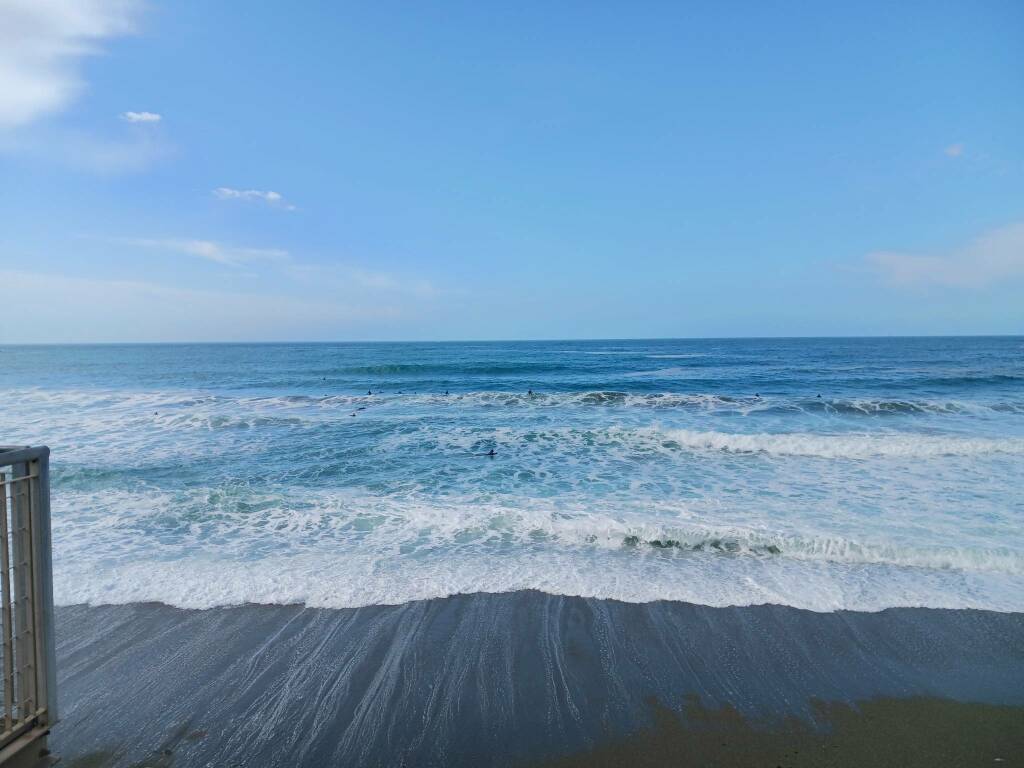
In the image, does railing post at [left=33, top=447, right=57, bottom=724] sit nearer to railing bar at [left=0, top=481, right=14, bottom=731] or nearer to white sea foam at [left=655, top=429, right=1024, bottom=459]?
railing bar at [left=0, top=481, right=14, bottom=731]

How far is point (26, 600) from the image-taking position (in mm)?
2381

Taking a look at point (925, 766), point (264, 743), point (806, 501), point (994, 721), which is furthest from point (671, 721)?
point (806, 501)

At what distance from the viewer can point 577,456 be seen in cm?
1156

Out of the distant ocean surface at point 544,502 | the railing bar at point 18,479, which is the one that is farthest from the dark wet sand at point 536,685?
the railing bar at point 18,479

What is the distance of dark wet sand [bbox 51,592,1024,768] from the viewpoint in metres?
3.21

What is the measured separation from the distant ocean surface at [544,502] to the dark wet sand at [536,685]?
0.43 m

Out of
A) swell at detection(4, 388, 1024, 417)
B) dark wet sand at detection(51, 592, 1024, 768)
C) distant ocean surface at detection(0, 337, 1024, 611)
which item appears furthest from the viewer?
swell at detection(4, 388, 1024, 417)

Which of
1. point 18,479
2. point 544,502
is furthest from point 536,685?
point 544,502

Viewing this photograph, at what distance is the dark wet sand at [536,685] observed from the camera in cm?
321

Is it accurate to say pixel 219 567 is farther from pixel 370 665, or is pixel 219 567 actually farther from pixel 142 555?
pixel 370 665

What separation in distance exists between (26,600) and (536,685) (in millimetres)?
3109

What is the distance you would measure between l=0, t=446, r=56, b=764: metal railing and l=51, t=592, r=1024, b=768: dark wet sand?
3.56 ft

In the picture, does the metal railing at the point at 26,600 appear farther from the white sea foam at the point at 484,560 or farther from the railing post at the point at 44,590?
the white sea foam at the point at 484,560

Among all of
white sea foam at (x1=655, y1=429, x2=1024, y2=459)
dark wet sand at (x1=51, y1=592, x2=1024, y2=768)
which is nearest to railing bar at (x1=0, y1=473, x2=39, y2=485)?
dark wet sand at (x1=51, y1=592, x2=1024, y2=768)
